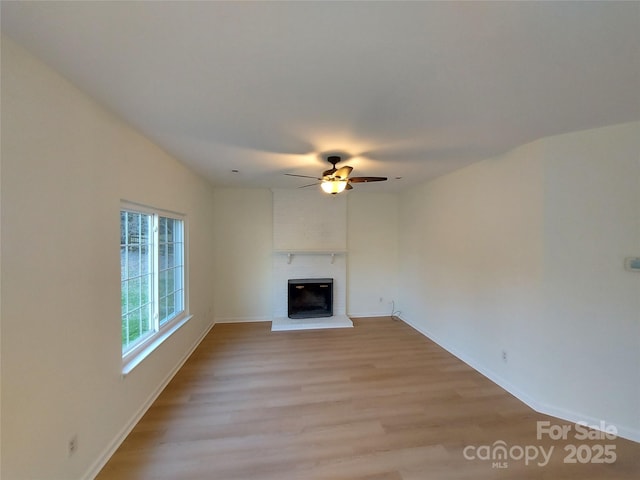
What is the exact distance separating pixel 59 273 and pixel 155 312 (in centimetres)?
141

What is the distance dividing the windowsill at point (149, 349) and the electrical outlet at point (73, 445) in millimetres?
493

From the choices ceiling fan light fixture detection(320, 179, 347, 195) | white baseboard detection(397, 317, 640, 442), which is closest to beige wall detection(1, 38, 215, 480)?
ceiling fan light fixture detection(320, 179, 347, 195)

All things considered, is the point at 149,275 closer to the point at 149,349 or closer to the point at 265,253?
the point at 149,349

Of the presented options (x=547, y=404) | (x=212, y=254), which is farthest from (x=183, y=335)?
(x=547, y=404)

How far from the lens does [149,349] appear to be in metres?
2.43

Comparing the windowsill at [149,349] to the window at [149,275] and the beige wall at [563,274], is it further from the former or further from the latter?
the beige wall at [563,274]

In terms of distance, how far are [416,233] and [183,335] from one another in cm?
390

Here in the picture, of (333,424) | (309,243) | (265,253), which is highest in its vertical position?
(309,243)

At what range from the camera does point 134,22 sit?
1.07 m

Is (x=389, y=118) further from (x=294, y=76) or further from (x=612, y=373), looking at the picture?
(x=612, y=373)

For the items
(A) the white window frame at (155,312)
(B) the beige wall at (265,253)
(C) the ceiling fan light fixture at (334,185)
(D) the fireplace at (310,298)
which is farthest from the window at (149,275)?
(D) the fireplace at (310,298)

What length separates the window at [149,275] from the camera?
225cm

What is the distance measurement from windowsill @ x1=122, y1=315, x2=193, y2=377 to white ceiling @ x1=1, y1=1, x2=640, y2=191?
1.96m

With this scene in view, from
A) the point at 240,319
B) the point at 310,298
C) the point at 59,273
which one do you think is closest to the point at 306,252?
the point at 310,298
